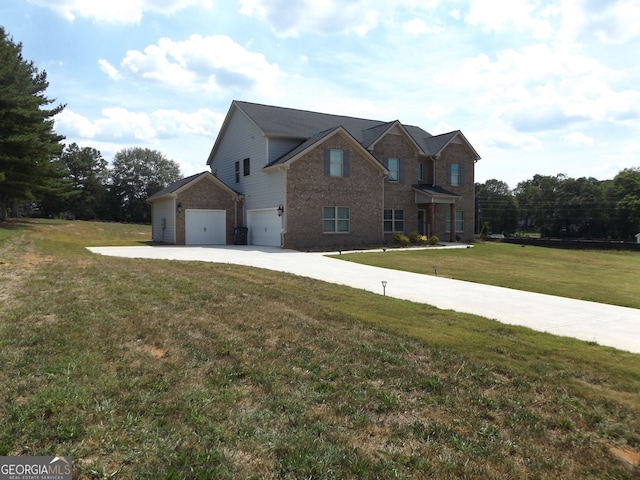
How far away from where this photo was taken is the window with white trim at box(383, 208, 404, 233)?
2706cm

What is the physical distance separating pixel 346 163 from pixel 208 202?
8.11m

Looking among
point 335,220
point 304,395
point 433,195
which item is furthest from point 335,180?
point 304,395

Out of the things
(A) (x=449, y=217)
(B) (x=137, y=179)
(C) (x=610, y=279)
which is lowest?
(C) (x=610, y=279)

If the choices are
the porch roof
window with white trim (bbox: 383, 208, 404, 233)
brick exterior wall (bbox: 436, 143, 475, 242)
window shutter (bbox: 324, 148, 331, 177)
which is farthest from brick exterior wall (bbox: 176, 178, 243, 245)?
brick exterior wall (bbox: 436, 143, 475, 242)

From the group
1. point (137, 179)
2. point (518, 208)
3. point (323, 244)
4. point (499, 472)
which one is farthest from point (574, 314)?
point (518, 208)

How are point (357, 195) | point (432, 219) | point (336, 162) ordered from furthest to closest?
point (432, 219) → point (357, 195) → point (336, 162)

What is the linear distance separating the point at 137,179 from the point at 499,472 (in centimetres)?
6778

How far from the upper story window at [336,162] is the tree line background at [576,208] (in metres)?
50.8

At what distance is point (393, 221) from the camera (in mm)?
27312

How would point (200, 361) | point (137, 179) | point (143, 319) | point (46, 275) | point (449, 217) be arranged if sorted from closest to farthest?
point (200, 361) < point (143, 319) < point (46, 275) < point (449, 217) < point (137, 179)

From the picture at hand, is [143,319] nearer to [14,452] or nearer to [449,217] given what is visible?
[14,452]

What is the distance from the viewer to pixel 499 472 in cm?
291

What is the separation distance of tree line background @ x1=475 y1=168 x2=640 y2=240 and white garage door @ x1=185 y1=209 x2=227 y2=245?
53.0 metres

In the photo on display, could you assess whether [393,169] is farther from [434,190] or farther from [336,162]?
[336,162]
